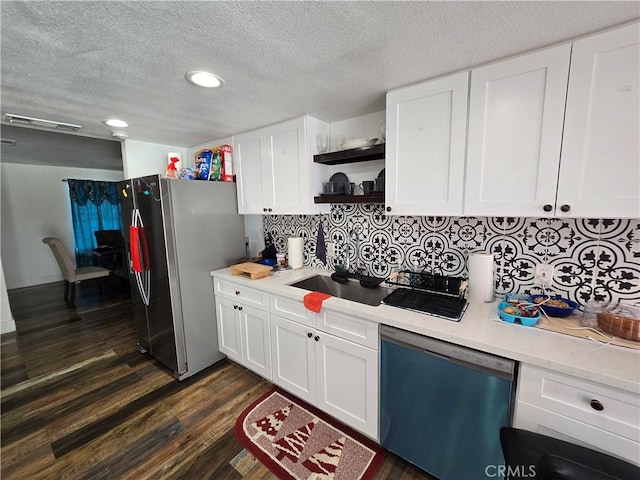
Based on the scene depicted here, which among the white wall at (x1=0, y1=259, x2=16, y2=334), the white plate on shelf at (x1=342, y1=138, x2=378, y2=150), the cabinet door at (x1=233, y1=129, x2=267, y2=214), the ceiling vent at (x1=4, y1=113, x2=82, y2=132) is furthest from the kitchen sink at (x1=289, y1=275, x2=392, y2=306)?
the white wall at (x1=0, y1=259, x2=16, y2=334)

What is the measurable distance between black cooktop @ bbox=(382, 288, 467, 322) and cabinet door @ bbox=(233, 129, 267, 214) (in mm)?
1354

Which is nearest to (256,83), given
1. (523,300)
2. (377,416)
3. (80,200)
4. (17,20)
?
(17,20)

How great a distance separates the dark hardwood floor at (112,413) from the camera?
58.6 inches

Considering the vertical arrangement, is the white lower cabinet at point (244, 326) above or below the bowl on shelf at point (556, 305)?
below

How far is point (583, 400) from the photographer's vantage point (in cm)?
94

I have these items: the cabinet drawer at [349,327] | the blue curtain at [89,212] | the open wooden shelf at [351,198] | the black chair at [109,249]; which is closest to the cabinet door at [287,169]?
the open wooden shelf at [351,198]

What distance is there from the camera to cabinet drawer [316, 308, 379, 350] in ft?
4.69

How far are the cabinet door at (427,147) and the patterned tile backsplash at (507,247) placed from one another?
0.30 m

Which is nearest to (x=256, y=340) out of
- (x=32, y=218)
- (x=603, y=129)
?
(x=603, y=129)

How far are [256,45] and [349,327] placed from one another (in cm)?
147

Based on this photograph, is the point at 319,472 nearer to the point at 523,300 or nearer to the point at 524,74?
the point at 523,300

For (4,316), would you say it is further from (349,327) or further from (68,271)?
(349,327)

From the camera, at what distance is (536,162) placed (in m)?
1.18

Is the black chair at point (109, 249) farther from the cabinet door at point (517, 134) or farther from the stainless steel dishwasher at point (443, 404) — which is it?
the cabinet door at point (517, 134)
